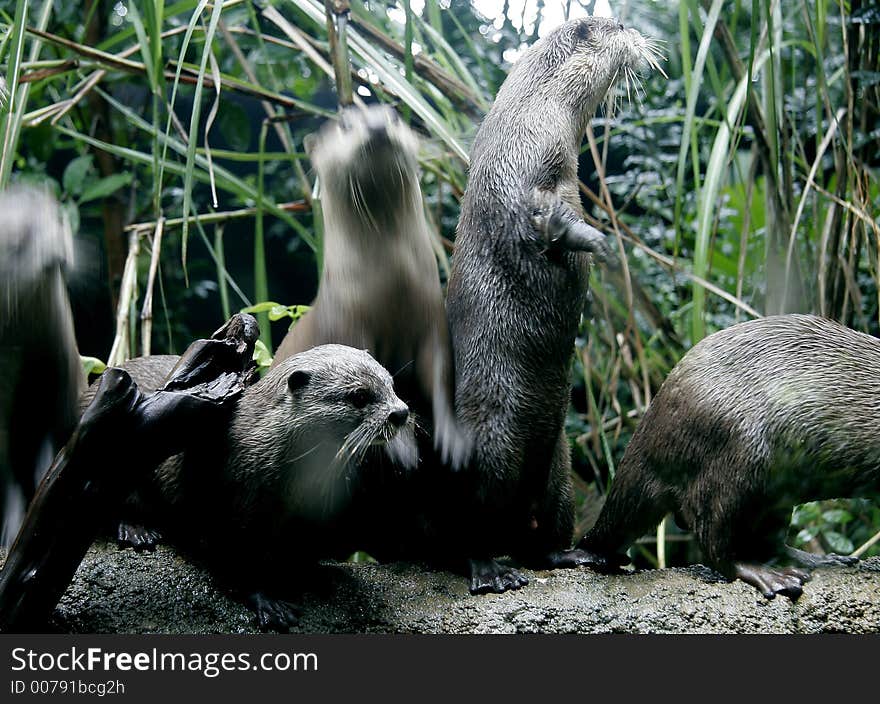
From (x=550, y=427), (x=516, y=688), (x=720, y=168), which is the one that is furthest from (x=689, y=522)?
(x=720, y=168)

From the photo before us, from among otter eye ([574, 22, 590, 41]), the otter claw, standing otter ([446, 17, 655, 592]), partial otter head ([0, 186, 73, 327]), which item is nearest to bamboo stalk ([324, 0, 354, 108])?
standing otter ([446, 17, 655, 592])

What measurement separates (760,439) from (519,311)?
0.58m

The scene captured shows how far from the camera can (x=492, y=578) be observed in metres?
2.03

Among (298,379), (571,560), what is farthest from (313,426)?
(571,560)

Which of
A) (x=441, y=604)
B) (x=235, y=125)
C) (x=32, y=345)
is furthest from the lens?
(x=235, y=125)

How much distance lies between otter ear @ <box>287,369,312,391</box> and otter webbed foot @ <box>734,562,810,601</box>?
3.38ft

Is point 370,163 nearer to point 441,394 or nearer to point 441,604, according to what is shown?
point 441,394

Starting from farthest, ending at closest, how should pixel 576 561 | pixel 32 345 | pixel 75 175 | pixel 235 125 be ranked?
1. pixel 235 125
2. pixel 75 175
3. pixel 576 561
4. pixel 32 345

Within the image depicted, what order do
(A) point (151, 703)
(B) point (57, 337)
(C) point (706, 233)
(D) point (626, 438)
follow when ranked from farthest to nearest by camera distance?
(D) point (626, 438)
(C) point (706, 233)
(B) point (57, 337)
(A) point (151, 703)

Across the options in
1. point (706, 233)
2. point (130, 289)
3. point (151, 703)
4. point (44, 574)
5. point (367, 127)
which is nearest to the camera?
point (151, 703)

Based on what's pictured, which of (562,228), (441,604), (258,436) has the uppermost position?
(562,228)

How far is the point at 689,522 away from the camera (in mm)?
2102

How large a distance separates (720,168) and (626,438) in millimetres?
1802

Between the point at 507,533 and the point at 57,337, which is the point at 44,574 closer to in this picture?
the point at 57,337
